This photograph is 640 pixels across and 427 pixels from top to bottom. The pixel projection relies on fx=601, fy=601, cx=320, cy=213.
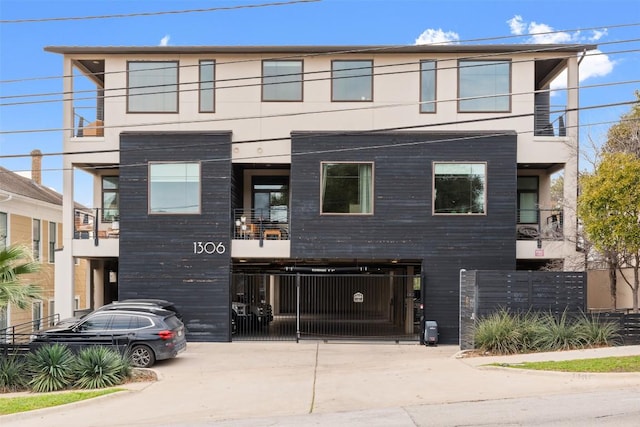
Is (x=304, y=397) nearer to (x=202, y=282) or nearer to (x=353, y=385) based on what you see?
(x=353, y=385)

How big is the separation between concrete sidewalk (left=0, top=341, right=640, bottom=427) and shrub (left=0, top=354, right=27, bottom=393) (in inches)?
92.4

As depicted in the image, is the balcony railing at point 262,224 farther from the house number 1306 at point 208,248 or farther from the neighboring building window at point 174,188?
the neighboring building window at point 174,188

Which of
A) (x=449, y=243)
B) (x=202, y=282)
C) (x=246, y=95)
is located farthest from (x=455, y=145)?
(x=202, y=282)

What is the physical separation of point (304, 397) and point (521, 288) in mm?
8179

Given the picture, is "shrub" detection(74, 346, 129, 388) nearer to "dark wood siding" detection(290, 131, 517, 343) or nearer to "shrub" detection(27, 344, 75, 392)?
"shrub" detection(27, 344, 75, 392)

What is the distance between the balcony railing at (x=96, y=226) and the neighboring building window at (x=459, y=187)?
10.7 metres

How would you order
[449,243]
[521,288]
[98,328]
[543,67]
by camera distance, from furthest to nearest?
1. [543,67]
2. [449,243]
3. [521,288]
4. [98,328]

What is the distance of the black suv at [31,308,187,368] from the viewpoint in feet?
47.4

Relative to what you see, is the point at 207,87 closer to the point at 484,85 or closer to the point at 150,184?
the point at 150,184

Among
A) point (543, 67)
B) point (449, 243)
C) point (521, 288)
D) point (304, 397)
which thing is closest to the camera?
point (304, 397)

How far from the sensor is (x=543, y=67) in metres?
20.8

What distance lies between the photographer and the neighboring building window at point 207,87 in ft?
64.2

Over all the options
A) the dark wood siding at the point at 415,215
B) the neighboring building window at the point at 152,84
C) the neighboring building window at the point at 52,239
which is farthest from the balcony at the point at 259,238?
the neighboring building window at the point at 52,239

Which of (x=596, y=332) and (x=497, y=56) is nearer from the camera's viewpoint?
(x=596, y=332)
